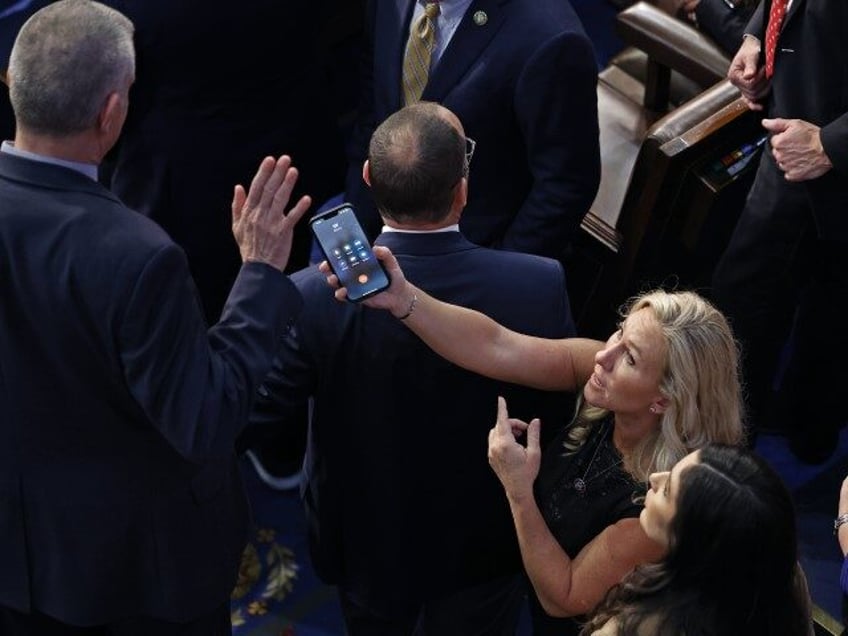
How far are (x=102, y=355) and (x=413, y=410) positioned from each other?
2.01ft

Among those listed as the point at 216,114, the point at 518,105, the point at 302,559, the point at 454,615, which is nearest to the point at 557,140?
the point at 518,105

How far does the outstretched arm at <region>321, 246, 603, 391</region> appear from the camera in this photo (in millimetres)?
2172

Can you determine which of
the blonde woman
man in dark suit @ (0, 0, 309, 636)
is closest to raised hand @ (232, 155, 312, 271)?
man in dark suit @ (0, 0, 309, 636)

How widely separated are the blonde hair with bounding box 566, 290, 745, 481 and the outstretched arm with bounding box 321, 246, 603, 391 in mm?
208

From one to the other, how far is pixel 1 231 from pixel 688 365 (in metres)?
1.20

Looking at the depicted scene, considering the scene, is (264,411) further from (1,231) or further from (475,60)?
(475,60)

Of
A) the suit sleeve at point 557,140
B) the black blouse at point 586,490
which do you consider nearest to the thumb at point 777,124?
the suit sleeve at point 557,140

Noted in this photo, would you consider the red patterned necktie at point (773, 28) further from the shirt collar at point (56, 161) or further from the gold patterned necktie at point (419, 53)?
the shirt collar at point (56, 161)

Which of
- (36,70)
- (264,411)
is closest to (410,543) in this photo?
(264,411)

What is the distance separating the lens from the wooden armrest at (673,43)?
3546 mm

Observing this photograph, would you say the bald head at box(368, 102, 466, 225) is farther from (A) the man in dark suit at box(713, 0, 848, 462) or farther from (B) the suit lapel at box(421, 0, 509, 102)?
(A) the man in dark suit at box(713, 0, 848, 462)

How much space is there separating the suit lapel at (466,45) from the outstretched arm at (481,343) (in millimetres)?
874

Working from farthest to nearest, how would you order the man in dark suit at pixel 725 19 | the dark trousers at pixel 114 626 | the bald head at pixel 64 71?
the man in dark suit at pixel 725 19 < the dark trousers at pixel 114 626 < the bald head at pixel 64 71

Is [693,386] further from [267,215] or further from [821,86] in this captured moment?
[821,86]
